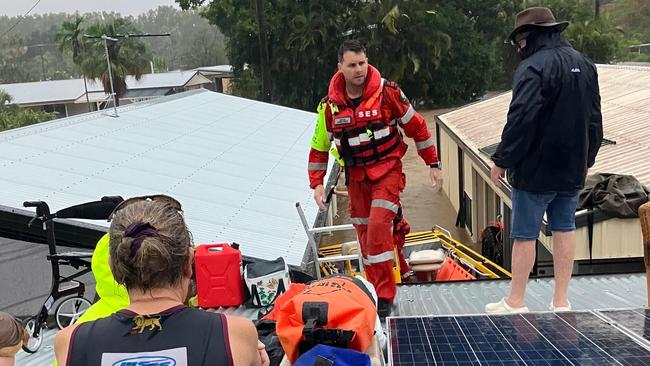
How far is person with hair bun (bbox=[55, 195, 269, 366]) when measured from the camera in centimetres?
177

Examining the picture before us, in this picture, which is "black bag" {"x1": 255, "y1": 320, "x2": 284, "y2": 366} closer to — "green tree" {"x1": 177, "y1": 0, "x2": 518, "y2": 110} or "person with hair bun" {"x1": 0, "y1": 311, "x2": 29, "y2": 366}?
"person with hair bun" {"x1": 0, "y1": 311, "x2": 29, "y2": 366}

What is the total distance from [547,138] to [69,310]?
380cm

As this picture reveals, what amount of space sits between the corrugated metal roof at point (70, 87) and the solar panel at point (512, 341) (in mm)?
57532

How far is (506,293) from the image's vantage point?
4754 millimetres

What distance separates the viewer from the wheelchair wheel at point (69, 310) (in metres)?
4.75

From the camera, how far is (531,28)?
12.0 feet

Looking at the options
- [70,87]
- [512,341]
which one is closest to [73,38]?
[70,87]

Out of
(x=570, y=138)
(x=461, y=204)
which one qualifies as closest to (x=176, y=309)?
(x=570, y=138)

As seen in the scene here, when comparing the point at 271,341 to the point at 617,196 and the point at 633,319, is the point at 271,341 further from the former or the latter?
the point at 617,196

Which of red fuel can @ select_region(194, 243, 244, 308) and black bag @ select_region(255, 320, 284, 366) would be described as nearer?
black bag @ select_region(255, 320, 284, 366)

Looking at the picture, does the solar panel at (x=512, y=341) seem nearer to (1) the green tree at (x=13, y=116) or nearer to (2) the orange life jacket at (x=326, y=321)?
(2) the orange life jacket at (x=326, y=321)

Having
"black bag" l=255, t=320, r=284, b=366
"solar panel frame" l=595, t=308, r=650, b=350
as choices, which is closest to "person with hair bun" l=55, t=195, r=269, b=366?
"black bag" l=255, t=320, r=284, b=366

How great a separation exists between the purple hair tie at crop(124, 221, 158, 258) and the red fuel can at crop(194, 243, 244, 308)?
2444mm

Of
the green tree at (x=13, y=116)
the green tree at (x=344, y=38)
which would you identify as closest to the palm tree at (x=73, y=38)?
the green tree at (x=13, y=116)
